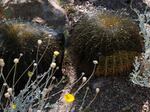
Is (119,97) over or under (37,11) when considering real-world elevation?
under

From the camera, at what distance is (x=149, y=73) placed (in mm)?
4023

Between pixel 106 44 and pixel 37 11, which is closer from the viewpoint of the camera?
pixel 106 44

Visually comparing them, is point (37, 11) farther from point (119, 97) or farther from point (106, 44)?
point (119, 97)

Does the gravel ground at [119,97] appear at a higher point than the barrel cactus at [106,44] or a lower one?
lower

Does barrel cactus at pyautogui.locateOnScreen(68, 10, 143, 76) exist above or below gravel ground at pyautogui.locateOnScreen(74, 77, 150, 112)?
above

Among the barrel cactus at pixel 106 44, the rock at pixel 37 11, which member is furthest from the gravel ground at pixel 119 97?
the rock at pixel 37 11

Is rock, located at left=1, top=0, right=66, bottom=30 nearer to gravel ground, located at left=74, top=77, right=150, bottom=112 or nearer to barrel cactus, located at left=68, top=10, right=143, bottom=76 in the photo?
barrel cactus, located at left=68, top=10, right=143, bottom=76

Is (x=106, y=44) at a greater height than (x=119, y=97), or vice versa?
(x=106, y=44)

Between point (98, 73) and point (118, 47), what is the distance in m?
0.32

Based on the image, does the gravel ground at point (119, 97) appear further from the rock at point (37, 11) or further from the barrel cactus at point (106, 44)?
the rock at point (37, 11)

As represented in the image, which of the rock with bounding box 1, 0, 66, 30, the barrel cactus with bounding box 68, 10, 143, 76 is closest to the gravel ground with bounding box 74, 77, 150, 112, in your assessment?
the barrel cactus with bounding box 68, 10, 143, 76

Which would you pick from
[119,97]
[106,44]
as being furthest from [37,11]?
[119,97]

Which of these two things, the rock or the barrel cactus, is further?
the rock

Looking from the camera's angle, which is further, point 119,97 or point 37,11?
point 37,11
